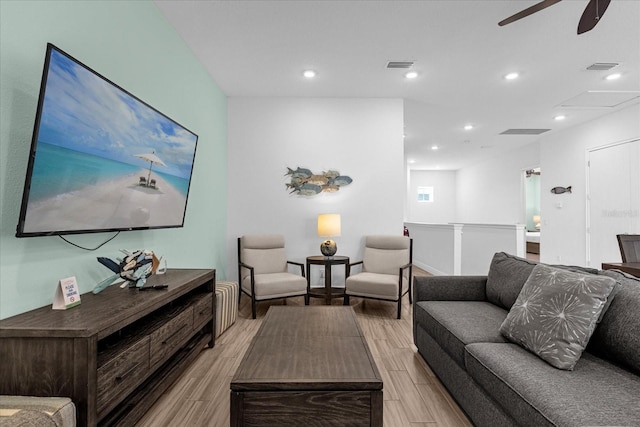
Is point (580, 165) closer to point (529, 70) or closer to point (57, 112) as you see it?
point (529, 70)

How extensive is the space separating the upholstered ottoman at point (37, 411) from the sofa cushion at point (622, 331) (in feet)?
7.51

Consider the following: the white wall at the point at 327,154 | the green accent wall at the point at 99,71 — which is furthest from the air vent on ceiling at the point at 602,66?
the green accent wall at the point at 99,71

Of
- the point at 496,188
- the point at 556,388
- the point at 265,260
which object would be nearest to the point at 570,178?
the point at 496,188

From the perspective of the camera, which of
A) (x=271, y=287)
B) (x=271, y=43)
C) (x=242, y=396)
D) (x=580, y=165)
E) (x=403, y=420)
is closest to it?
(x=242, y=396)

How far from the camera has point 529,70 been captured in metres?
3.69

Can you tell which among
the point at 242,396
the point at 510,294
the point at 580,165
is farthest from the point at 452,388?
the point at 580,165

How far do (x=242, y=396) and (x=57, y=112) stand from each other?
152 centimetres

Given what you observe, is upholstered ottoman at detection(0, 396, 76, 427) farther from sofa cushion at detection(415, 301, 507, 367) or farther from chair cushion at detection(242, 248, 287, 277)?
chair cushion at detection(242, 248, 287, 277)

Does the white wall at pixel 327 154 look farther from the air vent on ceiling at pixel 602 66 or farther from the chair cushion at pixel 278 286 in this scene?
the air vent on ceiling at pixel 602 66

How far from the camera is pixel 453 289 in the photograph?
8.82 feet

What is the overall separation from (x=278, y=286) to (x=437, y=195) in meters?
8.70

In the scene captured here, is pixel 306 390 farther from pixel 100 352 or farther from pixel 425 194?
pixel 425 194

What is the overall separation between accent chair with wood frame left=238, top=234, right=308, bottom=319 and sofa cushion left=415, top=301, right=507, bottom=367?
1.59 metres

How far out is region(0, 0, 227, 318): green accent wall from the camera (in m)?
1.45
